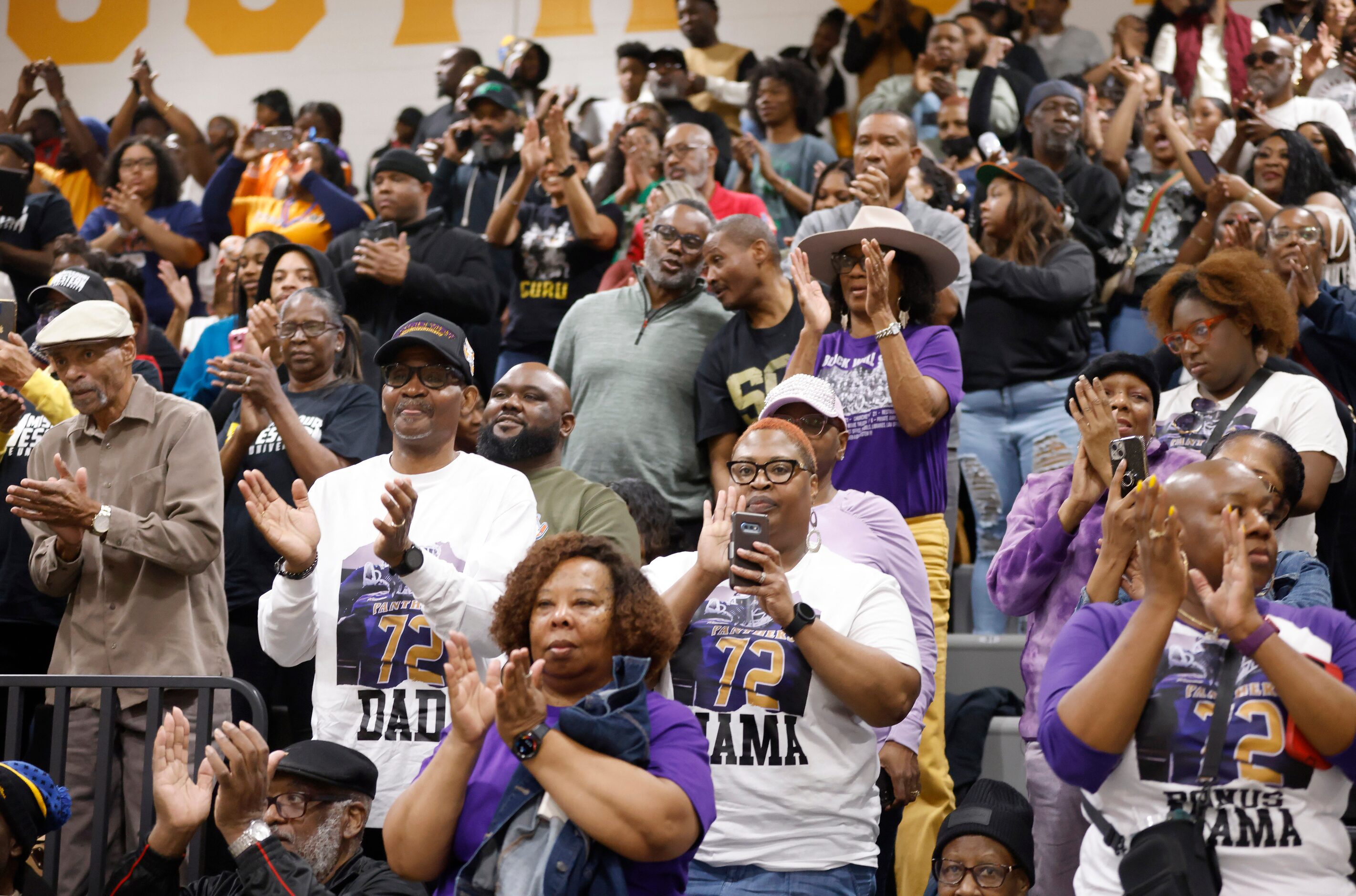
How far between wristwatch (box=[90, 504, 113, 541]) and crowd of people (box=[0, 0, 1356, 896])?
0.04 metres

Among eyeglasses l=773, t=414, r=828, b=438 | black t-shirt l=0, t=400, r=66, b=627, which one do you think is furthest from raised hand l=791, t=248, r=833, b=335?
black t-shirt l=0, t=400, r=66, b=627

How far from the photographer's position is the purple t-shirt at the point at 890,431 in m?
4.54

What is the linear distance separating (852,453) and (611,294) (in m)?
1.49

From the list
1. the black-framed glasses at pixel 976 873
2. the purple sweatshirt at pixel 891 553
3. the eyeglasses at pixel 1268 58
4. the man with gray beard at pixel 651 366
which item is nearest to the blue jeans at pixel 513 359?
the man with gray beard at pixel 651 366

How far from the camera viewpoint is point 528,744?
2.69m

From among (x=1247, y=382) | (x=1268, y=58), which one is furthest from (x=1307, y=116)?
(x=1247, y=382)

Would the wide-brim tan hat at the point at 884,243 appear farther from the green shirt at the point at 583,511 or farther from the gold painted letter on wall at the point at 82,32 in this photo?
the gold painted letter on wall at the point at 82,32

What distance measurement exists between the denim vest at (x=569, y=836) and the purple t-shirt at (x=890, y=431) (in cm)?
191

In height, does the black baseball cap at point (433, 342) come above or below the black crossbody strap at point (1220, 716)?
above

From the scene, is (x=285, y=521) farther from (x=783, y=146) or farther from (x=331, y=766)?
(x=783, y=146)

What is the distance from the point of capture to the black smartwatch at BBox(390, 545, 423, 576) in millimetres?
3473

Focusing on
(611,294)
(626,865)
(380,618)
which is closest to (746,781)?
(626,865)

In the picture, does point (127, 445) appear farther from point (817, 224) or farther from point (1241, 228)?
point (1241, 228)

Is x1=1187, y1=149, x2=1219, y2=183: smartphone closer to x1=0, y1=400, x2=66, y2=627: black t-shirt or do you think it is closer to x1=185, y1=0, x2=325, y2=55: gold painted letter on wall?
x1=0, y1=400, x2=66, y2=627: black t-shirt
